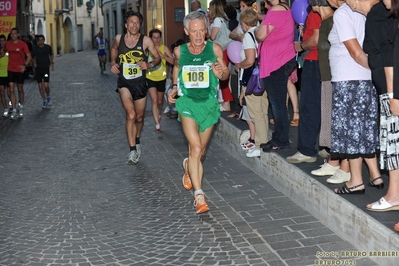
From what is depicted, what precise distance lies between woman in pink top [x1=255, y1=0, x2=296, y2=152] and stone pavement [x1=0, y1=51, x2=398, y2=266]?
0.55 meters

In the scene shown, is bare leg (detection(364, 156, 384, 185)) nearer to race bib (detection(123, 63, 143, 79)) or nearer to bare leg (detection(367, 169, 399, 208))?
bare leg (detection(367, 169, 399, 208))

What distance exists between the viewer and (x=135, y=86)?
9.38 m

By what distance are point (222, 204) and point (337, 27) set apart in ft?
7.25

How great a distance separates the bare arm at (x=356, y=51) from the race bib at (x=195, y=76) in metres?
1.63

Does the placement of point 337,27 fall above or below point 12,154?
above

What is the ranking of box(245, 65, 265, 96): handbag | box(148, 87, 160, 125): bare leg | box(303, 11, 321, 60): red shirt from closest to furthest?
1. box(303, 11, 321, 60): red shirt
2. box(245, 65, 265, 96): handbag
3. box(148, 87, 160, 125): bare leg

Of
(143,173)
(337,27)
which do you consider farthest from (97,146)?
(337,27)

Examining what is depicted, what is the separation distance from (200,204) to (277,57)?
2085 millimetres

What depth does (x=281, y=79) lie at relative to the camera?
785cm

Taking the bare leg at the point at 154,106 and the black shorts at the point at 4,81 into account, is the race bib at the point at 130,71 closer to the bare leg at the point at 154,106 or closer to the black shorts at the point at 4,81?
the bare leg at the point at 154,106

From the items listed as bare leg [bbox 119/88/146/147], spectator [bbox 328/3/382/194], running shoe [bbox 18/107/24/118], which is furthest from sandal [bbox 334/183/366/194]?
running shoe [bbox 18/107/24/118]

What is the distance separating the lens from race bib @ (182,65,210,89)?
22.2 ft

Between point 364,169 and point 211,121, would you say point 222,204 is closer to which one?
point 211,121

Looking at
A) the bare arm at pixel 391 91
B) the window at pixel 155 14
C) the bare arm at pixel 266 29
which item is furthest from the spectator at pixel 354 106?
the window at pixel 155 14
